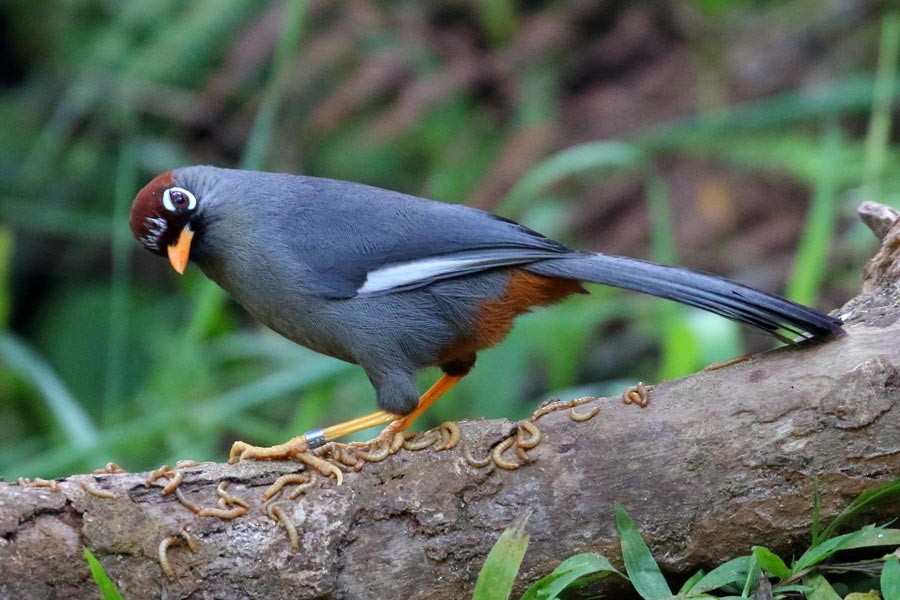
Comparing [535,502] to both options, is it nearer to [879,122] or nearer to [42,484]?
[42,484]

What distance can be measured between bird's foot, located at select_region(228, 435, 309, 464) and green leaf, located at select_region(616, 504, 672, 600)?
84cm

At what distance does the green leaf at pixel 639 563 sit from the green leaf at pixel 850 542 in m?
0.31

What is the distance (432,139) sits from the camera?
6633mm

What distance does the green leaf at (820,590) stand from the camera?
227cm

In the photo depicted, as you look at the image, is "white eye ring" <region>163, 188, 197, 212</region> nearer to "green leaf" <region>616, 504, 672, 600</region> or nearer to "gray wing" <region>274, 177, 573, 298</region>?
"gray wing" <region>274, 177, 573, 298</region>

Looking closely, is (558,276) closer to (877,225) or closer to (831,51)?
(877,225)

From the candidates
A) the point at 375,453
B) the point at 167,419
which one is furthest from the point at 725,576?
the point at 167,419

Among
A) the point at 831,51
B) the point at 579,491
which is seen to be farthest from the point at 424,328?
the point at 831,51

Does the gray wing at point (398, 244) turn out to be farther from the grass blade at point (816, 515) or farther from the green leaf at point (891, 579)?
the green leaf at point (891, 579)

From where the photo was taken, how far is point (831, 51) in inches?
268

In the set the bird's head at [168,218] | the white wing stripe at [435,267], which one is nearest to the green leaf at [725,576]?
the white wing stripe at [435,267]

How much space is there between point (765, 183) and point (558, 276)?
3915mm

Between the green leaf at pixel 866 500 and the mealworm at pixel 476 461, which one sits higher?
the mealworm at pixel 476 461

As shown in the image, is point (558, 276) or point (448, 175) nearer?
point (558, 276)
